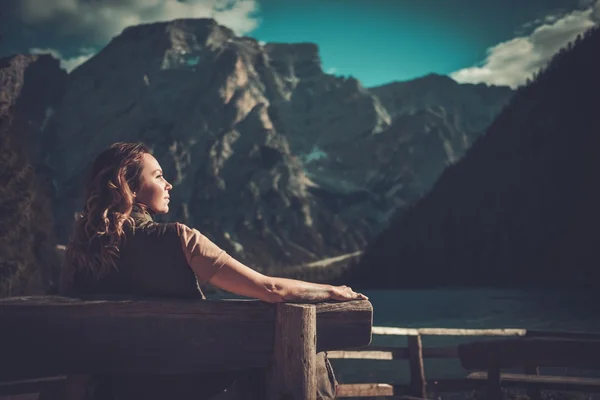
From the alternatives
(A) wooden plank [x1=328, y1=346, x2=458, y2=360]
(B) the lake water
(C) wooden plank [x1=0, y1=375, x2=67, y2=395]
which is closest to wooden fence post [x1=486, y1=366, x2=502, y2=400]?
(A) wooden plank [x1=328, y1=346, x2=458, y2=360]

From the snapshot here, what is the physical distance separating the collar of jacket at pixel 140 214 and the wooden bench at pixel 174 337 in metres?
0.57

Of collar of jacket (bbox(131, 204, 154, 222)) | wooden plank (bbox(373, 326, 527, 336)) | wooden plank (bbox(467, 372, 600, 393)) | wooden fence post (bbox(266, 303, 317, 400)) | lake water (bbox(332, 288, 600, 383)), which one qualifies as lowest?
lake water (bbox(332, 288, 600, 383))

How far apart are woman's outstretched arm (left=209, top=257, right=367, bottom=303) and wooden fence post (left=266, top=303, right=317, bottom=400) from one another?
0.10 meters

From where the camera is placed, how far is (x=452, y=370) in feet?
127

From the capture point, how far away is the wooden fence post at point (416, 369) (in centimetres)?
1056

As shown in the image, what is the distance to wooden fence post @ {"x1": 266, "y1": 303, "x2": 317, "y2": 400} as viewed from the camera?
281 centimetres

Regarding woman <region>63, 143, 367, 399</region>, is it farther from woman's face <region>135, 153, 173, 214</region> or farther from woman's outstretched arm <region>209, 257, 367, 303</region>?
woman's face <region>135, 153, 173, 214</region>

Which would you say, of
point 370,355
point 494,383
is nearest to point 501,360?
point 494,383

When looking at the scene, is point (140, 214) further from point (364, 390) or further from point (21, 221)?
point (21, 221)

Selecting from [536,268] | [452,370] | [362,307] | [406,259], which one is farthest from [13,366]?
[406,259]

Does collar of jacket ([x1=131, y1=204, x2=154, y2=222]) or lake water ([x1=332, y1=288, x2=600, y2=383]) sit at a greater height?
collar of jacket ([x1=131, y1=204, x2=154, y2=222])

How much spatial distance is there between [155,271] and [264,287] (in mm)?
638

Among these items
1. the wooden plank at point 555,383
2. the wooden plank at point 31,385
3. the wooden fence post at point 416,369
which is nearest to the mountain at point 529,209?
the wooden fence post at point 416,369

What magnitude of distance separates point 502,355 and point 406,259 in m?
190
